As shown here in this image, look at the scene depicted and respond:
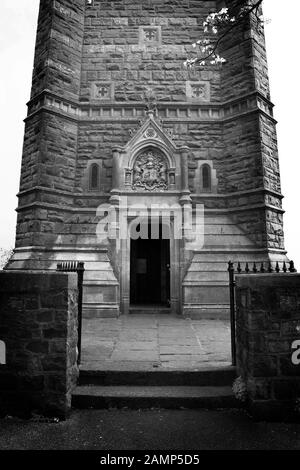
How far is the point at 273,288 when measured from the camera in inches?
131

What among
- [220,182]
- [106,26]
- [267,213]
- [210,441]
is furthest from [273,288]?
[106,26]

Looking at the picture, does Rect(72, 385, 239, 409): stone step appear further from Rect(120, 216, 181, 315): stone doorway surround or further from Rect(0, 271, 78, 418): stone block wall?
Rect(120, 216, 181, 315): stone doorway surround

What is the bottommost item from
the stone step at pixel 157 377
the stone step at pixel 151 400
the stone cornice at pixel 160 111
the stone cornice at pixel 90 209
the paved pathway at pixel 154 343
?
the stone step at pixel 151 400

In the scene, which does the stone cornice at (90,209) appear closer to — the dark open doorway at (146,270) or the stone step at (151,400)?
the dark open doorway at (146,270)

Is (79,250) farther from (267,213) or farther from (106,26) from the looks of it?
(106,26)

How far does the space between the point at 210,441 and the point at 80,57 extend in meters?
11.8

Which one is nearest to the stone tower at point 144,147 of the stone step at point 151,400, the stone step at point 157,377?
the stone step at point 157,377

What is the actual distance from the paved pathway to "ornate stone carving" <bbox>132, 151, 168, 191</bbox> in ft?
13.8

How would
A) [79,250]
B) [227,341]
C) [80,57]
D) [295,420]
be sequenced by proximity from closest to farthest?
[295,420]
[227,341]
[79,250]
[80,57]

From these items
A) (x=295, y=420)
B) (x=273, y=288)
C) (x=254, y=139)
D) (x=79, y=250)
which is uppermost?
(x=254, y=139)

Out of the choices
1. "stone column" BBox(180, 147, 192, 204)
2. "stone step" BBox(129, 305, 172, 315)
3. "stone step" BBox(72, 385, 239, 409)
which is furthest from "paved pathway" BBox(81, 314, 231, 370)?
"stone column" BBox(180, 147, 192, 204)

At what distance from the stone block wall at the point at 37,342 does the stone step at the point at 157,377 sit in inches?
12.1
